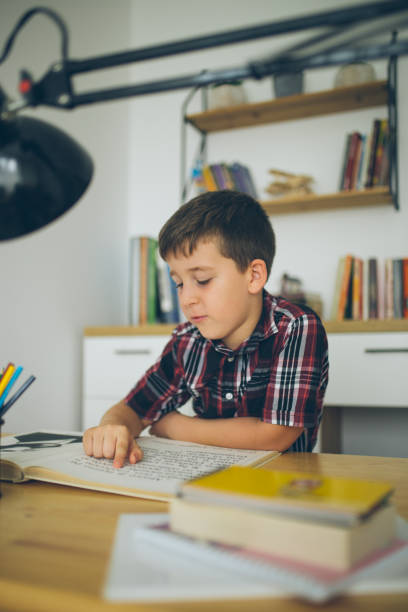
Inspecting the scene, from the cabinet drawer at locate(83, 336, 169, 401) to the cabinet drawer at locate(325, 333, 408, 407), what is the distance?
2.08ft

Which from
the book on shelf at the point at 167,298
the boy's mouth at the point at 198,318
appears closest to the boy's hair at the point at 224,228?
the boy's mouth at the point at 198,318

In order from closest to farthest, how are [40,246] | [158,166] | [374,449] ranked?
[40,246]
[374,449]
[158,166]

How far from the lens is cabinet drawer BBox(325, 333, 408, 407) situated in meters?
1.64

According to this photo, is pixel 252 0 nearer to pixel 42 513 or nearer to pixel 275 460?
pixel 275 460

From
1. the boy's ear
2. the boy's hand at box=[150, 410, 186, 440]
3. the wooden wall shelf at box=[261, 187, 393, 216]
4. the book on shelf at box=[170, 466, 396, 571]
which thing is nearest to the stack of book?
the book on shelf at box=[170, 466, 396, 571]

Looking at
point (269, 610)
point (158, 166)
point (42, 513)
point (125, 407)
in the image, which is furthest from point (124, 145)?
point (269, 610)

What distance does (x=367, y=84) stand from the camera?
1984 mm

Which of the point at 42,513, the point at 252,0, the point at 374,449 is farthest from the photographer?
the point at 252,0

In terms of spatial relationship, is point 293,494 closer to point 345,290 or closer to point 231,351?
point 231,351

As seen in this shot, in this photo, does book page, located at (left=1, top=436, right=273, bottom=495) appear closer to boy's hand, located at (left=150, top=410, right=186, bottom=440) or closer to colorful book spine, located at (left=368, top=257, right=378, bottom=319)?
boy's hand, located at (left=150, top=410, right=186, bottom=440)

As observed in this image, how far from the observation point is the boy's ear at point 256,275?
110cm

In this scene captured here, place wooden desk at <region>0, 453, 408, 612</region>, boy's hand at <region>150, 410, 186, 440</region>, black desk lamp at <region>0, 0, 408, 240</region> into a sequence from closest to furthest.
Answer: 1. wooden desk at <region>0, 453, 408, 612</region>
2. black desk lamp at <region>0, 0, 408, 240</region>
3. boy's hand at <region>150, 410, 186, 440</region>

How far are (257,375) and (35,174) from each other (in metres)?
0.67

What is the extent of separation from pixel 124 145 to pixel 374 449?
184 centimetres
